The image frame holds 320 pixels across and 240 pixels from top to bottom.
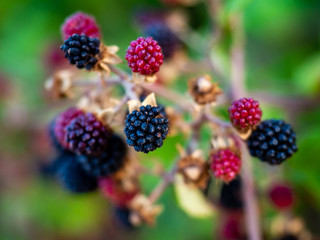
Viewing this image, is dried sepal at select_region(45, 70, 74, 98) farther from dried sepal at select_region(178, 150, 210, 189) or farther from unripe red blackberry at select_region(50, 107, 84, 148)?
dried sepal at select_region(178, 150, 210, 189)

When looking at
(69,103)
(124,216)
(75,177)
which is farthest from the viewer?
(69,103)

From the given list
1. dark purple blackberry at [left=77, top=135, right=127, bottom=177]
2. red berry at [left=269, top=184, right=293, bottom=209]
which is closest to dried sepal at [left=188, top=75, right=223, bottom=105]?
dark purple blackberry at [left=77, top=135, right=127, bottom=177]

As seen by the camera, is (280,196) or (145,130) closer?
(145,130)

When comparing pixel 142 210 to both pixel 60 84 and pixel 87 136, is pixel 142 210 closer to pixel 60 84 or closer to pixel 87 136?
pixel 87 136

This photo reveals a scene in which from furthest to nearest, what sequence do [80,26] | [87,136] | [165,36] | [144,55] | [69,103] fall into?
[69,103] → [165,36] → [80,26] → [87,136] → [144,55]

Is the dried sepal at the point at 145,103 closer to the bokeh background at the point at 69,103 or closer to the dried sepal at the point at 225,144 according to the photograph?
the dried sepal at the point at 225,144

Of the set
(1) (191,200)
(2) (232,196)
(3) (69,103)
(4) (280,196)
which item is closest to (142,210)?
(1) (191,200)
